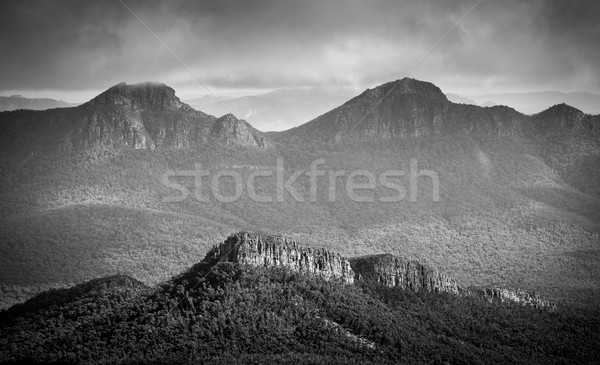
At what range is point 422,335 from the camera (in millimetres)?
106625

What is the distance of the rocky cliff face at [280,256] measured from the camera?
Result: 108000 millimetres

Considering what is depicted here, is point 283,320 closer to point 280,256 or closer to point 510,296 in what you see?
point 280,256

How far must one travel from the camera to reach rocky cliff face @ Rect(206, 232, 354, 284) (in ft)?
354

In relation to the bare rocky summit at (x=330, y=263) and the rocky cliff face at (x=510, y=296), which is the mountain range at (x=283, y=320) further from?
the rocky cliff face at (x=510, y=296)

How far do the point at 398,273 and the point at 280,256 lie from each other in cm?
1873


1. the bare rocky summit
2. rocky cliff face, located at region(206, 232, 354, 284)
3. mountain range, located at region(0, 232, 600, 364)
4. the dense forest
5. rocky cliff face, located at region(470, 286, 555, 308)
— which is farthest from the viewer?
rocky cliff face, located at region(470, 286, 555, 308)

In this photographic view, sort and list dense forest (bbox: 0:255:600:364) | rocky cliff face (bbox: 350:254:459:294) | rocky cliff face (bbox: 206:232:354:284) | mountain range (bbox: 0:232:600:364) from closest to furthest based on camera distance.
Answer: dense forest (bbox: 0:255:600:364)
mountain range (bbox: 0:232:600:364)
rocky cliff face (bbox: 206:232:354:284)
rocky cliff face (bbox: 350:254:459:294)

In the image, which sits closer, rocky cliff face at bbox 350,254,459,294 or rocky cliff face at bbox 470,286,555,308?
rocky cliff face at bbox 350,254,459,294

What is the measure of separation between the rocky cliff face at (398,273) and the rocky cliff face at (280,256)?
3.97 meters

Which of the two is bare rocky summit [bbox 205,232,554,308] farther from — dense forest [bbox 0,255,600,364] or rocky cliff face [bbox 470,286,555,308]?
dense forest [bbox 0,255,600,364]

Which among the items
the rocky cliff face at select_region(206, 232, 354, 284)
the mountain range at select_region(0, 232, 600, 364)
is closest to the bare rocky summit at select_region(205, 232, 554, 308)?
the rocky cliff face at select_region(206, 232, 354, 284)

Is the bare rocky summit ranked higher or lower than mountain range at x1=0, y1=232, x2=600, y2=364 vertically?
higher

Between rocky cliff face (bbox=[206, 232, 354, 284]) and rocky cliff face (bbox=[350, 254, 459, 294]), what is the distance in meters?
3.97

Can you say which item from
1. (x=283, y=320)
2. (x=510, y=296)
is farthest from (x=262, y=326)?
(x=510, y=296)
